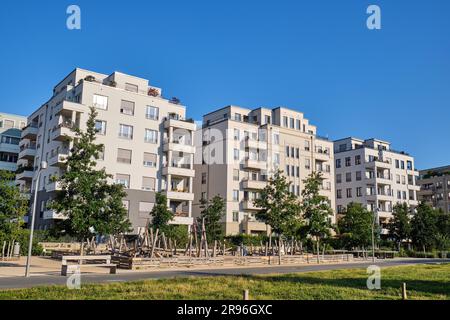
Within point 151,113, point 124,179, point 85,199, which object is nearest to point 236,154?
point 151,113

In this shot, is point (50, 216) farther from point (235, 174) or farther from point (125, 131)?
point (235, 174)

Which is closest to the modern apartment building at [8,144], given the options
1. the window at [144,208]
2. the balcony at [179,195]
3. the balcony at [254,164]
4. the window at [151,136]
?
the window at [151,136]

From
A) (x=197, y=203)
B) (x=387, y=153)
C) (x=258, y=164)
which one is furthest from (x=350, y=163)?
(x=197, y=203)

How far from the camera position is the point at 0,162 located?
221 feet

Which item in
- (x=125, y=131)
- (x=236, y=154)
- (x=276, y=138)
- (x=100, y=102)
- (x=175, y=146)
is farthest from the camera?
(x=276, y=138)

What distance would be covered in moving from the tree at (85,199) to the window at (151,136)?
27024 millimetres

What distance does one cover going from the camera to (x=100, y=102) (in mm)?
50969

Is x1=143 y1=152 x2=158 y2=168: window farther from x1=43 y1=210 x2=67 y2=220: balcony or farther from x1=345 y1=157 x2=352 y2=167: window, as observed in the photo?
x1=345 y1=157 x2=352 y2=167: window

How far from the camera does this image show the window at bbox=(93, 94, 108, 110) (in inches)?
1989

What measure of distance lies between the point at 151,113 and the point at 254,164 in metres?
16.5

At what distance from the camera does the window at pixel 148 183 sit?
173 ft

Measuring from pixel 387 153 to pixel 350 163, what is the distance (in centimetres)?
824

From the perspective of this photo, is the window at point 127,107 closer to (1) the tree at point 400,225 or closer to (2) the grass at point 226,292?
(2) the grass at point 226,292
